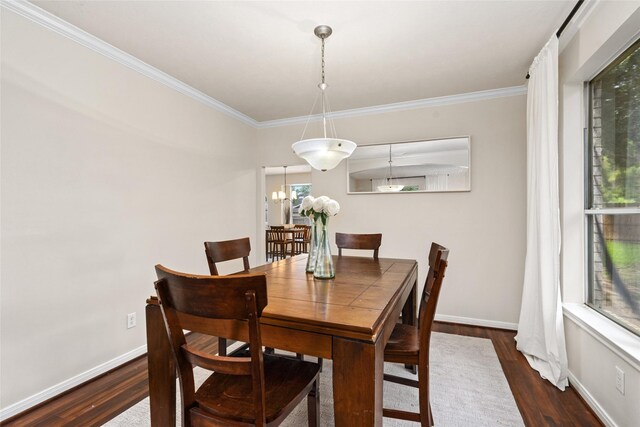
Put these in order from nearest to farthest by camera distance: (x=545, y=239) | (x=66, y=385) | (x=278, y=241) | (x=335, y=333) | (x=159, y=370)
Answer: (x=335, y=333), (x=159, y=370), (x=66, y=385), (x=545, y=239), (x=278, y=241)

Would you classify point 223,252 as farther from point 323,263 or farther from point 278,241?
point 278,241

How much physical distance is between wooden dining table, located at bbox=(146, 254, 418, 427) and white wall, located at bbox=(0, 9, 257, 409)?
3.80 ft

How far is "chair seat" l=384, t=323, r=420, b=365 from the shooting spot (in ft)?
4.90

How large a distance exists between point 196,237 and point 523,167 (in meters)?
3.41

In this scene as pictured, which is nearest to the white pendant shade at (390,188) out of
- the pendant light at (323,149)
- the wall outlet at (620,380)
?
the pendant light at (323,149)

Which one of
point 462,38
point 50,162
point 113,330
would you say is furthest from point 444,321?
point 50,162

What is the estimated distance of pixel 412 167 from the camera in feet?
11.3

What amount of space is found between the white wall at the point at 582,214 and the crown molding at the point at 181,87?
0.99 metres

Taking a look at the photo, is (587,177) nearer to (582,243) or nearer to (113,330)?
(582,243)

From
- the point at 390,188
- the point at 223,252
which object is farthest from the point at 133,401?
the point at 390,188

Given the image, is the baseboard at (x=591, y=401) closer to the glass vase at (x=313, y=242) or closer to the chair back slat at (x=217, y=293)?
the glass vase at (x=313, y=242)

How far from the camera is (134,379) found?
220 cm

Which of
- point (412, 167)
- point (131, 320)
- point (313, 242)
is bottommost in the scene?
point (131, 320)

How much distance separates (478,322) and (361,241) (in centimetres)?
170
